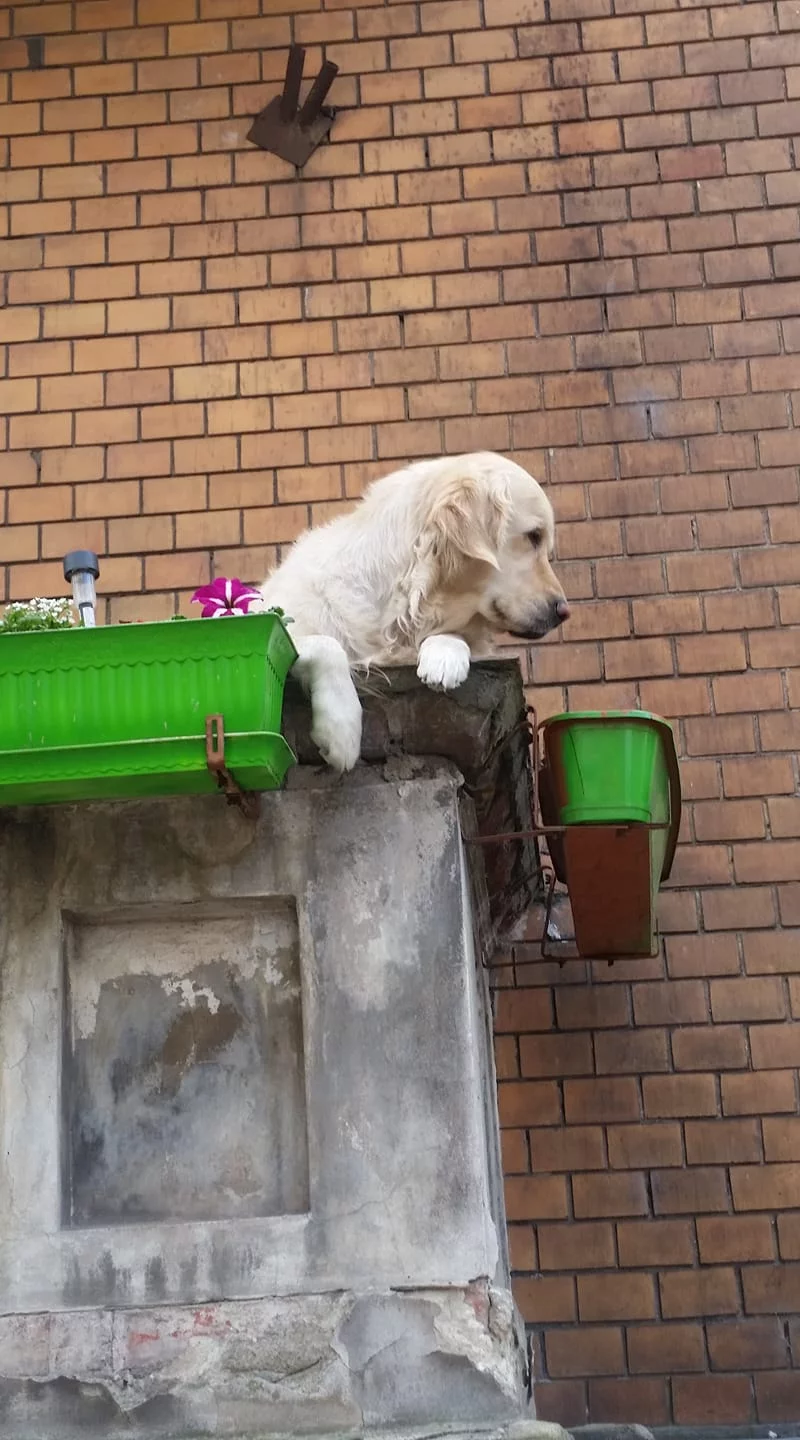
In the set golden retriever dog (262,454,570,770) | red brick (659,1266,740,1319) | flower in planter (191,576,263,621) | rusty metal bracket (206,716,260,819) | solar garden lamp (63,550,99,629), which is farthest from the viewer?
red brick (659,1266,740,1319)

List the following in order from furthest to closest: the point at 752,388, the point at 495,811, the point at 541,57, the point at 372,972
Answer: the point at 541,57, the point at 752,388, the point at 495,811, the point at 372,972

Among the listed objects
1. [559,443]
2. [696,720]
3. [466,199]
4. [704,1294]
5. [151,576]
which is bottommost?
[704,1294]

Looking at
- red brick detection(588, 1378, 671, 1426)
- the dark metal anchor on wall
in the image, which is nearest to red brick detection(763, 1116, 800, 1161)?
red brick detection(588, 1378, 671, 1426)

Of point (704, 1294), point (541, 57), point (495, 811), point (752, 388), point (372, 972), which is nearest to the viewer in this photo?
point (372, 972)

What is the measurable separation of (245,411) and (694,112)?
2.27 meters

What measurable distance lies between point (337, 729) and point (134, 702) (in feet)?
1.75

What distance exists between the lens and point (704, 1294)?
531cm

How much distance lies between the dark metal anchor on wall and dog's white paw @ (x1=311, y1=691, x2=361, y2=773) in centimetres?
358

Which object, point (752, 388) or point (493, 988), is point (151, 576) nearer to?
→ point (493, 988)

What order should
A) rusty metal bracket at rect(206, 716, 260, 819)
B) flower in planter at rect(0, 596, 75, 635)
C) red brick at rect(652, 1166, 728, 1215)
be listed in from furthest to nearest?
red brick at rect(652, 1166, 728, 1215) < flower in planter at rect(0, 596, 75, 635) < rusty metal bracket at rect(206, 716, 260, 819)

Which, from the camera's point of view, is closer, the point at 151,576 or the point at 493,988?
the point at 493,988

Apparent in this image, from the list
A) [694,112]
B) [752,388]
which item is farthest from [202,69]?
[752,388]

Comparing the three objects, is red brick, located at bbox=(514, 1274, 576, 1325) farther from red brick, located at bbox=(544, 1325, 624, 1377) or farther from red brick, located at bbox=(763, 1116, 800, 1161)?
red brick, located at bbox=(763, 1116, 800, 1161)

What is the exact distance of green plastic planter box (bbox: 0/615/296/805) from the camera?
354cm
